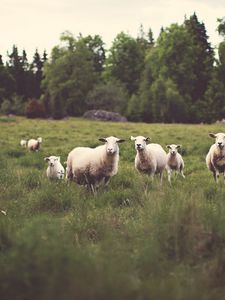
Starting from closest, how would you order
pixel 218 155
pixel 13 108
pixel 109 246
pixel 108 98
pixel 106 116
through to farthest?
pixel 109 246 → pixel 218 155 → pixel 106 116 → pixel 108 98 → pixel 13 108

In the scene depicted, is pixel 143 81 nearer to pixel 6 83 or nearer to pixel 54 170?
pixel 6 83

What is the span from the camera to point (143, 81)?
2292 inches

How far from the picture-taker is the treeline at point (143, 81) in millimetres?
50531

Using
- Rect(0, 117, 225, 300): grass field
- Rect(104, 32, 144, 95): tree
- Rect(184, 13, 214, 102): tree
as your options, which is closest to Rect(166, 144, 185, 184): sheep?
Rect(0, 117, 225, 300): grass field

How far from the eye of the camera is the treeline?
50.5 m

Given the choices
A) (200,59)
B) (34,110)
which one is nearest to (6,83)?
(34,110)

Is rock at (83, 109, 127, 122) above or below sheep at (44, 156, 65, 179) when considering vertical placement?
above


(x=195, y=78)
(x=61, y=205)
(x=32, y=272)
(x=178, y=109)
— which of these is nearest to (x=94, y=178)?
(x=61, y=205)

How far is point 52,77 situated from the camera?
6178cm

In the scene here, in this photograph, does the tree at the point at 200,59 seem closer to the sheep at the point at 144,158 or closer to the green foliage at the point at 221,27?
the green foliage at the point at 221,27

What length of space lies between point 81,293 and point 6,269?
0.89 m

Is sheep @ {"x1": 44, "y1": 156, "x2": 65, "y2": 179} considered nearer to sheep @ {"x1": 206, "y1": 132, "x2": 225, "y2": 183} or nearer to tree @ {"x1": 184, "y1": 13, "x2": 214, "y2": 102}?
sheep @ {"x1": 206, "y1": 132, "x2": 225, "y2": 183}

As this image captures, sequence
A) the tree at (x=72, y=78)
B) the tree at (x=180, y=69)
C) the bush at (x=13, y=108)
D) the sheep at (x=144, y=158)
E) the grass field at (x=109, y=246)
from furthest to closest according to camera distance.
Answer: the tree at (x=72, y=78), the bush at (x=13, y=108), the tree at (x=180, y=69), the sheep at (x=144, y=158), the grass field at (x=109, y=246)

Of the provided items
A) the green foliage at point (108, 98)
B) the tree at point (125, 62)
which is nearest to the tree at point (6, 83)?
the tree at point (125, 62)
